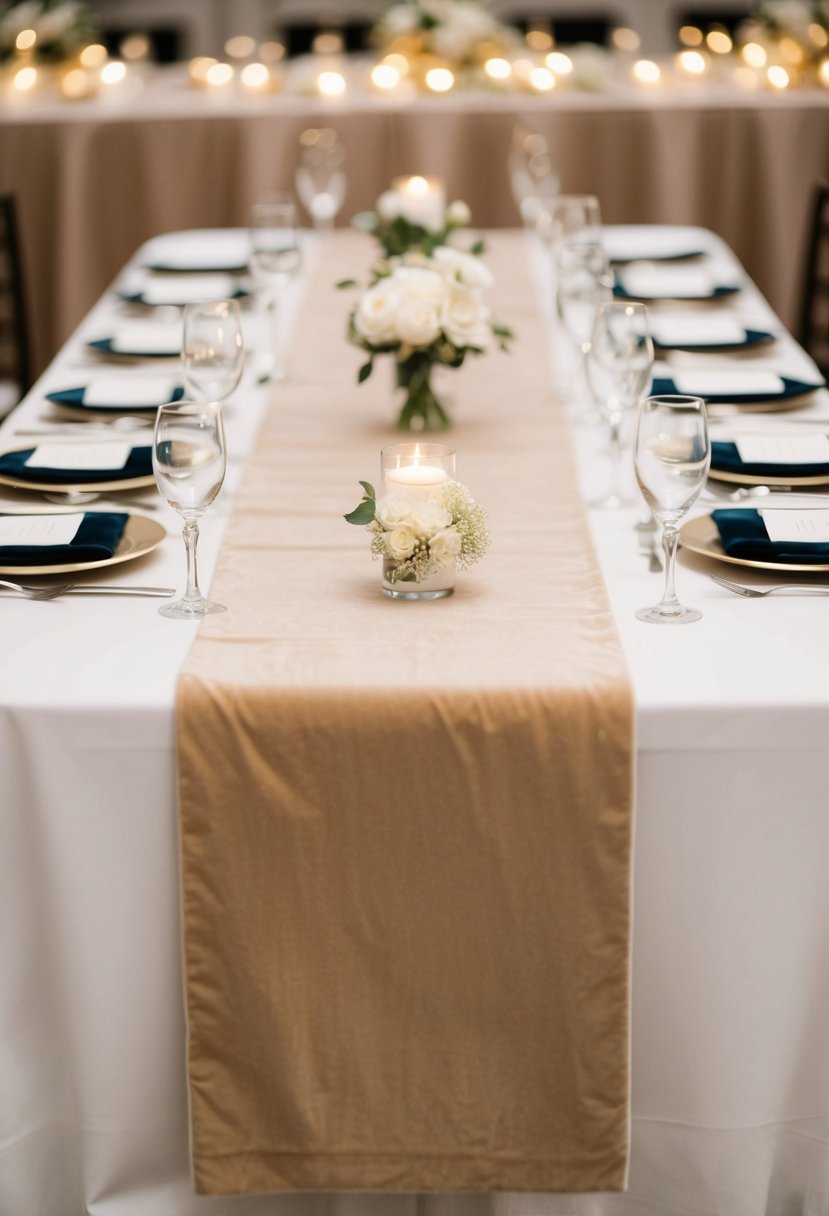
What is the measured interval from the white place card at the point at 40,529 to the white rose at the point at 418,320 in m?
0.51

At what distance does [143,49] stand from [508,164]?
2631 mm

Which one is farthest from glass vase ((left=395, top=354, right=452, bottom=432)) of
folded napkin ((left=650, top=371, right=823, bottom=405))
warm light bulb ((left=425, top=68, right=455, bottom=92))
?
warm light bulb ((left=425, top=68, right=455, bottom=92))

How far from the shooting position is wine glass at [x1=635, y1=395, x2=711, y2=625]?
1.47 meters

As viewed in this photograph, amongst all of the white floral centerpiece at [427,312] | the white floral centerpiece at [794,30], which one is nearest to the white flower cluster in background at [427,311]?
the white floral centerpiece at [427,312]

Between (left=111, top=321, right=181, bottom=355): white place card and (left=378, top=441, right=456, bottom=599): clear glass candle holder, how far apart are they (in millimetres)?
1128

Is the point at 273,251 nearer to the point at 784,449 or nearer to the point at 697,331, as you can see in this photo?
the point at 697,331

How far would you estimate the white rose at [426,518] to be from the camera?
1.47 metres

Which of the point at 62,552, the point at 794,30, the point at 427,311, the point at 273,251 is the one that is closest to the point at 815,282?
the point at 273,251

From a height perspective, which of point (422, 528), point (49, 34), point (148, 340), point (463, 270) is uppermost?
point (49, 34)

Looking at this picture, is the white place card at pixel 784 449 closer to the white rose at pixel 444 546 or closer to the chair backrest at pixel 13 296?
the white rose at pixel 444 546

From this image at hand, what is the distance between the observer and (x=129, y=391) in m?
2.34

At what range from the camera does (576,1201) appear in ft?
4.80

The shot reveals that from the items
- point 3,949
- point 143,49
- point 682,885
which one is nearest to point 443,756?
point 682,885

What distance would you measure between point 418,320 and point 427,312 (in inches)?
0.6
